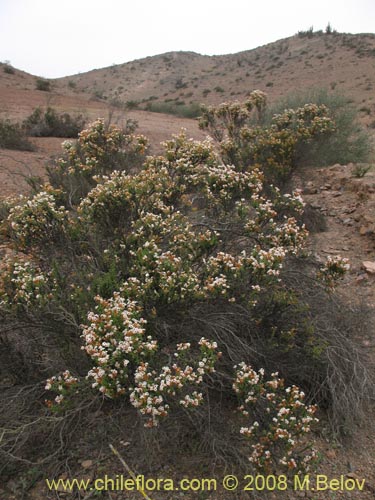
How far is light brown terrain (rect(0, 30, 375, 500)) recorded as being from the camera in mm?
3381

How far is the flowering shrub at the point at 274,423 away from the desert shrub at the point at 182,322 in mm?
13

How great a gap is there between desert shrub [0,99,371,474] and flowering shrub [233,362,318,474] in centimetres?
1

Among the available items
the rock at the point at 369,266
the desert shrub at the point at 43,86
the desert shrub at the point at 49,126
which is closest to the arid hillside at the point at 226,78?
the desert shrub at the point at 43,86

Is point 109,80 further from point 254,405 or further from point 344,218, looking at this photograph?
point 254,405

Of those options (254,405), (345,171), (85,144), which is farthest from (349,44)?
(254,405)

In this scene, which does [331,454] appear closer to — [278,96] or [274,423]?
[274,423]

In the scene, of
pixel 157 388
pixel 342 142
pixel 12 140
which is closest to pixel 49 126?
pixel 12 140

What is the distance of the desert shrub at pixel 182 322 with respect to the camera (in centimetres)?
269

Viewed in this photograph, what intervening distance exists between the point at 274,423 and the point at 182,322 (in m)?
1.00

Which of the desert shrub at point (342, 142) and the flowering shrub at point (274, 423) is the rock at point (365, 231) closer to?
the desert shrub at point (342, 142)

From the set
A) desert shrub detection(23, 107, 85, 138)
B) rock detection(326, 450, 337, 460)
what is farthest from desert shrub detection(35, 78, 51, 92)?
rock detection(326, 450, 337, 460)

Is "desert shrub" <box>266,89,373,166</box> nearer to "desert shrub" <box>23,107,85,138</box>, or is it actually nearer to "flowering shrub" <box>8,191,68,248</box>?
"desert shrub" <box>23,107,85,138</box>

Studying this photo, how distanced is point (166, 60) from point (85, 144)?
59313 millimetres

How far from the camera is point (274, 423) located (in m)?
2.87
